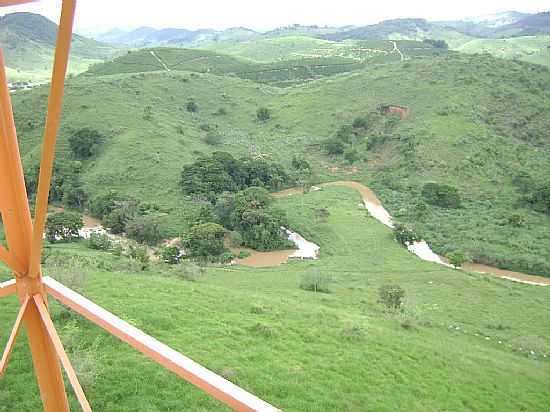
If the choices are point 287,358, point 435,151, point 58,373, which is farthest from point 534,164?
point 58,373

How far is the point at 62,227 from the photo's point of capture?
2478 cm

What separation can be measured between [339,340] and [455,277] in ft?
37.9

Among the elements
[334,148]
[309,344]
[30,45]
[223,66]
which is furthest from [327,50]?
[309,344]

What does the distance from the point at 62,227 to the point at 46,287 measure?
977 inches

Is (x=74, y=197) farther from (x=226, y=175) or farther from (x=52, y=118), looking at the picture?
(x=52, y=118)

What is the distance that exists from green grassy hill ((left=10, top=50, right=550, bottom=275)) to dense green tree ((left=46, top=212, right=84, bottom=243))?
5009 mm

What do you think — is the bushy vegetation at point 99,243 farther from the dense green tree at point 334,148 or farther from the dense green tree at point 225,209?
the dense green tree at point 334,148

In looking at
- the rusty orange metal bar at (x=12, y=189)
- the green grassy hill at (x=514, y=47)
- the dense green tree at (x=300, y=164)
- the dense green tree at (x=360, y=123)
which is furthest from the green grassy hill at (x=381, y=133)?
the green grassy hill at (x=514, y=47)

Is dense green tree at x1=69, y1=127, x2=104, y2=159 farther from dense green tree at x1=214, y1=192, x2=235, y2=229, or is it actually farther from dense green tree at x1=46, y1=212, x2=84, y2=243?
dense green tree at x1=214, y1=192, x2=235, y2=229

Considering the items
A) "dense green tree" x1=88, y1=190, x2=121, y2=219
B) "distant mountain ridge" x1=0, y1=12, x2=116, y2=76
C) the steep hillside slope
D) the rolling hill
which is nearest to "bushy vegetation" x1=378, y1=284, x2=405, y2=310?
the rolling hill

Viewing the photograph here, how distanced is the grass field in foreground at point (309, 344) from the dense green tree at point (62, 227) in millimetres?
6523

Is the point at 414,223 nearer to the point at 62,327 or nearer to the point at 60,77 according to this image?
the point at 62,327

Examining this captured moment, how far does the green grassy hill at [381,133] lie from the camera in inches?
1137

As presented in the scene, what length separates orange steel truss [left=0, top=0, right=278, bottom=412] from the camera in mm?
1621
